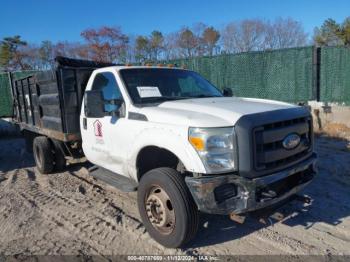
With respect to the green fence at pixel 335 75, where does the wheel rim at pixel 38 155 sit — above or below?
below

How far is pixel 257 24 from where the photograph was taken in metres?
34.4

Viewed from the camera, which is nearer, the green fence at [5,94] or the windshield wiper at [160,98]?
the windshield wiper at [160,98]

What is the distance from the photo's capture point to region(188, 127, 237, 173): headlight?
301 centimetres

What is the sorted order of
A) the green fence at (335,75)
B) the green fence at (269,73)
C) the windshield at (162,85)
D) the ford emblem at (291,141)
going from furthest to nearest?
1. the green fence at (269,73)
2. the green fence at (335,75)
3. the windshield at (162,85)
4. the ford emblem at (291,141)

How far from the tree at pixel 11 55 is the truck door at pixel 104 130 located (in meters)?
39.1

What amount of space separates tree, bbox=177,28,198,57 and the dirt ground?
3132 centimetres

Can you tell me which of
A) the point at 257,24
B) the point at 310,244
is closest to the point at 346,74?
the point at 310,244

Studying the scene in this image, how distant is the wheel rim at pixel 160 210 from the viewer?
340cm

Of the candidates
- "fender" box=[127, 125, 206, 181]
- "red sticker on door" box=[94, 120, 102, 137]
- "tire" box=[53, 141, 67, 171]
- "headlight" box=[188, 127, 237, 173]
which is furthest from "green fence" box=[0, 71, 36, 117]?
"headlight" box=[188, 127, 237, 173]

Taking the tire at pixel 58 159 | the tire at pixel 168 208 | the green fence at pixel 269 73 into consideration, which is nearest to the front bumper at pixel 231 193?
the tire at pixel 168 208

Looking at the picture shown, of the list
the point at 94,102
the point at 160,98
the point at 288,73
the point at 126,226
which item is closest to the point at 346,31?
the point at 288,73

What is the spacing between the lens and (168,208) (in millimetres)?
3406

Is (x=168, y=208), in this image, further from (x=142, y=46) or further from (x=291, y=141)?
(x=142, y=46)

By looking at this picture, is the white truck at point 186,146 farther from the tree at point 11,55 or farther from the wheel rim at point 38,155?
the tree at point 11,55
